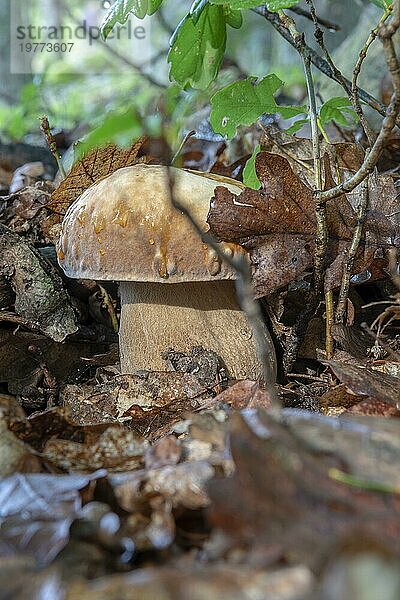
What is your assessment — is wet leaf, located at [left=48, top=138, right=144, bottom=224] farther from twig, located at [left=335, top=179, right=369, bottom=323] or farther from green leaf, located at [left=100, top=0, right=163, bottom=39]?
twig, located at [left=335, top=179, right=369, bottom=323]

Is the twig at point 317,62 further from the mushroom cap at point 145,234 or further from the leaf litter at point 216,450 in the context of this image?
the mushroom cap at point 145,234

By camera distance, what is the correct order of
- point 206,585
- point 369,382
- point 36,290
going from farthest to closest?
point 36,290
point 369,382
point 206,585

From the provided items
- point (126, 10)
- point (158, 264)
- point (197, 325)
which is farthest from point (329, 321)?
point (126, 10)

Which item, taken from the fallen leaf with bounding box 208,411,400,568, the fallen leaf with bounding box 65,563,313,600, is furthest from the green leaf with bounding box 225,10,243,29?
the fallen leaf with bounding box 65,563,313,600

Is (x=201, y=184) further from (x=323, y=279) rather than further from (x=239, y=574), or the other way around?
(x=239, y=574)

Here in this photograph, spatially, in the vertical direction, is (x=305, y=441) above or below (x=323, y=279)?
below

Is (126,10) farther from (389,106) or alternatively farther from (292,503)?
(292,503)

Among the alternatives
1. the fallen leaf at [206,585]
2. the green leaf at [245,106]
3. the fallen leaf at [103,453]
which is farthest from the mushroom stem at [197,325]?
the fallen leaf at [206,585]

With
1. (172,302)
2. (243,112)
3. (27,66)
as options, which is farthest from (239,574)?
(27,66)
